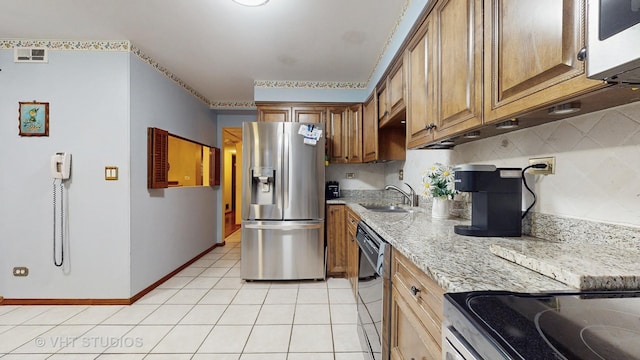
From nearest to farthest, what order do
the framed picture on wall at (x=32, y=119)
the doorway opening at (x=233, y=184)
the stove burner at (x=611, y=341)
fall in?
the stove burner at (x=611, y=341)
the framed picture on wall at (x=32, y=119)
the doorway opening at (x=233, y=184)

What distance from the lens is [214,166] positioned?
430 centimetres

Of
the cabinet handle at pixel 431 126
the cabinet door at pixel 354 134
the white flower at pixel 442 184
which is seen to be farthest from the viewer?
the cabinet door at pixel 354 134

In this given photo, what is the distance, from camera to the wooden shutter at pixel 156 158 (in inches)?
106

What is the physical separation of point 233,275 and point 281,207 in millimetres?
1100

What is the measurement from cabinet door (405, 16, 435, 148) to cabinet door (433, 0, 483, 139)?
8 centimetres

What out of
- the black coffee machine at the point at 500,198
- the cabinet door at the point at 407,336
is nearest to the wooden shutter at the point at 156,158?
the cabinet door at the point at 407,336

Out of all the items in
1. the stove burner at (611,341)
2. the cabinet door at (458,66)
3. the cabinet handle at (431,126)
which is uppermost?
the cabinet door at (458,66)

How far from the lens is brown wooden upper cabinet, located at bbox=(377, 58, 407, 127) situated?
6.54 ft

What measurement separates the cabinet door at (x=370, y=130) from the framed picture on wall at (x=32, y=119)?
313 centimetres

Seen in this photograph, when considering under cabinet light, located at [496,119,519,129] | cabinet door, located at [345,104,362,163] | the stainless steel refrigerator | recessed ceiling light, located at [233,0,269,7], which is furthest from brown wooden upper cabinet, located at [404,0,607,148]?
cabinet door, located at [345,104,362,163]

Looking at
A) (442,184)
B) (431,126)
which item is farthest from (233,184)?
(431,126)

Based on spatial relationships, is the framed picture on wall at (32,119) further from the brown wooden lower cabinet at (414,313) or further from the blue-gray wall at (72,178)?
the brown wooden lower cabinet at (414,313)

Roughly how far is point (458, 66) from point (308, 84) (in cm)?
240

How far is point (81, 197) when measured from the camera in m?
2.39
